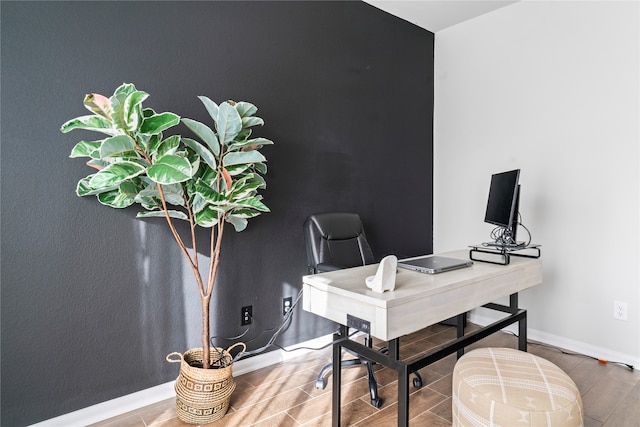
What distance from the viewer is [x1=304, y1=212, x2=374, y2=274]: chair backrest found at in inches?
92.7

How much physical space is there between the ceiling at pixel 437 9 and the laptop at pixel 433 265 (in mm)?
2278

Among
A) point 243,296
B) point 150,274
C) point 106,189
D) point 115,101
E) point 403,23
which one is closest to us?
point 115,101

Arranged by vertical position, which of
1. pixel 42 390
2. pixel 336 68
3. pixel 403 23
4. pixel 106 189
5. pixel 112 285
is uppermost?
pixel 403 23

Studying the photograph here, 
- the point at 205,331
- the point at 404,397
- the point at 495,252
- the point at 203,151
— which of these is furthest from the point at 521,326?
the point at 203,151

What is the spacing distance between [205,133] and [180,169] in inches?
13.6

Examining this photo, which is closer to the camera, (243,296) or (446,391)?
(446,391)

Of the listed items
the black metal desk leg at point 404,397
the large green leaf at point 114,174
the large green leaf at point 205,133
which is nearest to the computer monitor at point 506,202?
the black metal desk leg at point 404,397

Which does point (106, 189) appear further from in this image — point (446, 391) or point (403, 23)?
point (403, 23)

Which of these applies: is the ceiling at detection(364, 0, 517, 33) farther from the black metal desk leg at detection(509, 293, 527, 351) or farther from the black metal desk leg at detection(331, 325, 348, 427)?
the black metal desk leg at detection(331, 325, 348, 427)

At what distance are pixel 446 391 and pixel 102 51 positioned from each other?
8.73 ft

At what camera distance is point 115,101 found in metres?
1.49

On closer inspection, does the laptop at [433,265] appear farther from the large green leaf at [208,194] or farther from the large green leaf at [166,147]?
the large green leaf at [166,147]

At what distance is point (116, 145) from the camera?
153 cm

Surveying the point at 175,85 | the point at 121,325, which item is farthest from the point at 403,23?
the point at 121,325
